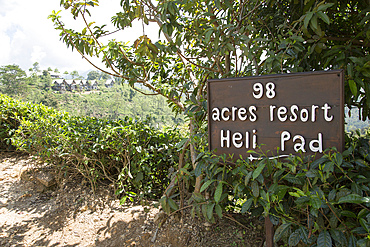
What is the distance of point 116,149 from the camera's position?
2.41m

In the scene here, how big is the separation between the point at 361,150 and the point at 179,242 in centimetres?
139

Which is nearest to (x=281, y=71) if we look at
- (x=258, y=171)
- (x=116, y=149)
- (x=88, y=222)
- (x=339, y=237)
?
(x=258, y=171)

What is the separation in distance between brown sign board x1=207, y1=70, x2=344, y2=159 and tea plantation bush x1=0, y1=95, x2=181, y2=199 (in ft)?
3.32

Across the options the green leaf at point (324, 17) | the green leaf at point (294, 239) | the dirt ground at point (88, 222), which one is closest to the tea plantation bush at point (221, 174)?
the green leaf at point (294, 239)

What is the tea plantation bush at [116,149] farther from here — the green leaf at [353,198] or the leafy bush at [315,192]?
the green leaf at [353,198]

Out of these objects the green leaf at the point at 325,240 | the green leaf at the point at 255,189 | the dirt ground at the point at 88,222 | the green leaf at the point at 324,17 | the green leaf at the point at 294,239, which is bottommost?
the dirt ground at the point at 88,222

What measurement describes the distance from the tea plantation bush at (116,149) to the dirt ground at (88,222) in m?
0.23

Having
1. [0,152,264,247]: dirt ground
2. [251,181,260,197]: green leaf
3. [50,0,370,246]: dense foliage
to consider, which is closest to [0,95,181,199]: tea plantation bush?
[0,152,264,247]: dirt ground

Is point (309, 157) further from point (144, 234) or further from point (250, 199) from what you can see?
point (144, 234)

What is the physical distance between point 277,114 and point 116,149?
5.45ft

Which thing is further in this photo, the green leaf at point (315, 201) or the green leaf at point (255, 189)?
the green leaf at point (255, 189)

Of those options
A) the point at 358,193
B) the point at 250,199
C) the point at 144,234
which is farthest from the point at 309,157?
the point at 144,234

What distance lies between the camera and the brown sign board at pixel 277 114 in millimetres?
1196

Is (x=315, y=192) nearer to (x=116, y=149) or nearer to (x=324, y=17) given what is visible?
(x=324, y=17)
